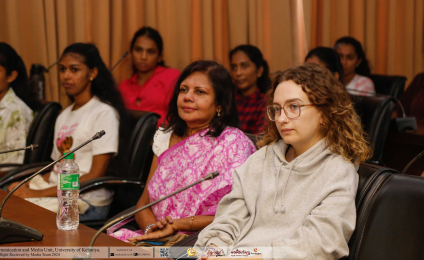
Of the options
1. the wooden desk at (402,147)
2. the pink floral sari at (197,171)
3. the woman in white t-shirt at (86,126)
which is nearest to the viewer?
the pink floral sari at (197,171)

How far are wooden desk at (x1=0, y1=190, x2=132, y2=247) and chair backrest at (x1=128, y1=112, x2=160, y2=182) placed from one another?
2.78 ft

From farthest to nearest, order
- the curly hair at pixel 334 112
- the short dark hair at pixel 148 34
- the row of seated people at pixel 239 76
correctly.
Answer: the short dark hair at pixel 148 34 < the row of seated people at pixel 239 76 < the curly hair at pixel 334 112

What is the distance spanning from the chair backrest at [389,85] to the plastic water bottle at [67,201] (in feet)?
10.3

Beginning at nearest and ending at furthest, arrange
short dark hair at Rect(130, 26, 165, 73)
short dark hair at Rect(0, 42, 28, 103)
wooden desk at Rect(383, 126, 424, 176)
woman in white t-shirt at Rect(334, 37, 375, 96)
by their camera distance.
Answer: wooden desk at Rect(383, 126, 424, 176) → short dark hair at Rect(0, 42, 28, 103) → short dark hair at Rect(130, 26, 165, 73) → woman in white t-shirt at Rect(334, 37, 375, 96)

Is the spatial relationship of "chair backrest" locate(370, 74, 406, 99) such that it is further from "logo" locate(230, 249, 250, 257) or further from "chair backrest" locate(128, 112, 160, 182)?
"logo" locate(230, 249, 250, 257)

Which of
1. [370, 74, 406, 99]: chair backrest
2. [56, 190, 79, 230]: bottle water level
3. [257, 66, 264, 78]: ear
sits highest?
[257, 66, 264, 78]: ear

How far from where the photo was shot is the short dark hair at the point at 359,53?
14.0 feet

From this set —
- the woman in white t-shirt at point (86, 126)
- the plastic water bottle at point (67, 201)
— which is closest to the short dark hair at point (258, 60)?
the woman in white t-shirt at point (86, 126)

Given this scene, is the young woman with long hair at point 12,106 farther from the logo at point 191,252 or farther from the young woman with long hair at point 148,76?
the logo at point 191,252

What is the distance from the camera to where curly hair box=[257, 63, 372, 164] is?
147 cm

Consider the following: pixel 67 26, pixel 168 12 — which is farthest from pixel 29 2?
pixel 168 12

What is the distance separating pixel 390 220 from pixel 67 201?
1080 millimetres

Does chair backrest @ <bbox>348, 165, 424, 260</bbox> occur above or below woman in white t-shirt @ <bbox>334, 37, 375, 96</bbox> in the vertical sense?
below

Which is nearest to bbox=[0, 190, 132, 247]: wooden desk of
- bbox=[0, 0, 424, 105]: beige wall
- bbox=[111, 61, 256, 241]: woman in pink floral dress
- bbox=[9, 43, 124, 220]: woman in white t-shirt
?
bbox=[111, 61, 256, 241]: woman in pink floral dress
